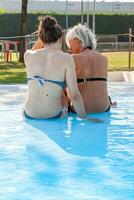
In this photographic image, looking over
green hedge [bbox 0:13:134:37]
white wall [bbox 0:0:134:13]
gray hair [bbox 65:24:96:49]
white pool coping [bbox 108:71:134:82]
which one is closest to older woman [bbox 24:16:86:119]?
gray hair [bbox 65:24:96:49]

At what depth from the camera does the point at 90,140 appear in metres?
4.27

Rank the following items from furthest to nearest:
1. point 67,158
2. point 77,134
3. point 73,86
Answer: point 73,86 < point 77,134 < point 67,158

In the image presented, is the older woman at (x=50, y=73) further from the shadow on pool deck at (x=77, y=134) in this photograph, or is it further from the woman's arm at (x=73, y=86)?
the shadow on pool deck at (x=77, y=134)

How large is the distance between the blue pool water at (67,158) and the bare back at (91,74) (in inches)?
7.6

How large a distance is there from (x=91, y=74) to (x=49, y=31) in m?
0.72

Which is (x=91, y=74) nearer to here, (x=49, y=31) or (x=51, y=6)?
(x=49, y=31)

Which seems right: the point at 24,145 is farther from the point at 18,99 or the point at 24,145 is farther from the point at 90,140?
the point at 18,99

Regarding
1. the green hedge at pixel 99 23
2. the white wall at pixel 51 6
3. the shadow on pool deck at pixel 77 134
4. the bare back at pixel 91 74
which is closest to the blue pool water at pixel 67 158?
the shadow on pool deck at pixel 77 134

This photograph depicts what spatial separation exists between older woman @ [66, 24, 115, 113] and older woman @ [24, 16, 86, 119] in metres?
0.33

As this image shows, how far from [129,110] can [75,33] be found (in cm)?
120

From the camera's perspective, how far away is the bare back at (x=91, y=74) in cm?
518

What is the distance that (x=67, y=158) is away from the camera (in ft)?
12.0

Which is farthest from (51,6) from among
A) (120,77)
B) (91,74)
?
(91,74)

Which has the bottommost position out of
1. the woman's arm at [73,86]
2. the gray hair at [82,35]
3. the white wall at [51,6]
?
the white wall at [51,6]
